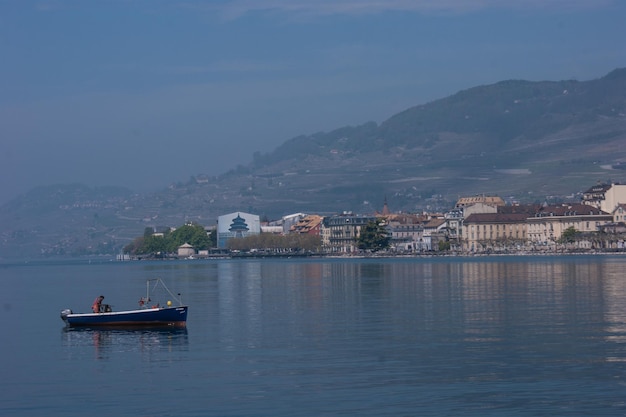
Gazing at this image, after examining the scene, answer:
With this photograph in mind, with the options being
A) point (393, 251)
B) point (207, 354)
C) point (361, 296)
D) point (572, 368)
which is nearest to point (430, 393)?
point (572, 368)

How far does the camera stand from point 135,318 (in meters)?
38.3

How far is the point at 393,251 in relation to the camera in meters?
152

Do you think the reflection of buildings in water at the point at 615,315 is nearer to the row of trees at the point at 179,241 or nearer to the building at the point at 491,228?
the building at the point at 491,228

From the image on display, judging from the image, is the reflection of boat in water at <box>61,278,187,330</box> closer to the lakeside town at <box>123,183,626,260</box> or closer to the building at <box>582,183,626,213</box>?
the lakeside town at <box>123,183,626,260</box>

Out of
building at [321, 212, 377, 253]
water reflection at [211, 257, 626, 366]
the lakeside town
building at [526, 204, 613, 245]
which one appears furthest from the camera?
building at [321, 212, 377, 253]

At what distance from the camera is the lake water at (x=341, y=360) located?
71.9 ft

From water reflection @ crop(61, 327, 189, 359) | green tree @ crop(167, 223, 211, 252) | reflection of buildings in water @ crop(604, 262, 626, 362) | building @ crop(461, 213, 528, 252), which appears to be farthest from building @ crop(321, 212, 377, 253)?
water reflection @ crop(61, 327, 189, 359)

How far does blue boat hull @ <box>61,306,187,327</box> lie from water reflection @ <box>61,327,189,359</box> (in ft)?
1.00

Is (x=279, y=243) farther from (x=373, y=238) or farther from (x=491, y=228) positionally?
(x=491, y=228)

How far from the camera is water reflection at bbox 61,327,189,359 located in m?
31.7

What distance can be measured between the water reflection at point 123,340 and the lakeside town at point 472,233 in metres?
100

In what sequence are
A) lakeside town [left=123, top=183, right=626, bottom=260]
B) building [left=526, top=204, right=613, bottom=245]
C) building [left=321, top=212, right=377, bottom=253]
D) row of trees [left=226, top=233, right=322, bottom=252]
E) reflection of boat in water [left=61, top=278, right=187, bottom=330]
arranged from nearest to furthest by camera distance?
reflection of boat in water [left=61, top=278, right=187, bottom=330], lakeside town [left=123, top=183, right=626, bottom=260], building [left=526, top=204, right=613, bottom=245], building [left=321, top=212, right=377, bottom=253], row of trees [left=226, top=233, right=322, bottom=252]

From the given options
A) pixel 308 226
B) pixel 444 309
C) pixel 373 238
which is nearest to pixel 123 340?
pixel 444 309

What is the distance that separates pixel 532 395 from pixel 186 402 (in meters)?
6.58
